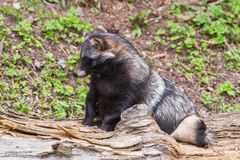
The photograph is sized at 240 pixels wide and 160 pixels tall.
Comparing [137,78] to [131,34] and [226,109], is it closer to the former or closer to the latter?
[226,109]

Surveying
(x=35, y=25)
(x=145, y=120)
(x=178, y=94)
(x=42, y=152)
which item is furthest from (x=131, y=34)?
Result: (x=42, y=152)

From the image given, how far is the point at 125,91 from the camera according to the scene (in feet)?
18.8

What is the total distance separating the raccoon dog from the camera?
5703 mm

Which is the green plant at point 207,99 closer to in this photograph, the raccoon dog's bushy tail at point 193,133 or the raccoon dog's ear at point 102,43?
the raccoon dog's bushy tail at point 193,133

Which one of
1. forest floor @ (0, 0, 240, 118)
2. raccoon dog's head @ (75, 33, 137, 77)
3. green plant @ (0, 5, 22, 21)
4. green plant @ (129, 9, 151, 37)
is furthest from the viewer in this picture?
green plant @ (129, 9, 151, 37)

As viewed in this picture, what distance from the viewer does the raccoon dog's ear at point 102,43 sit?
5.89 meters

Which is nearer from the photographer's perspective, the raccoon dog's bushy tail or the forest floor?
the raccoon dog's bushy tail

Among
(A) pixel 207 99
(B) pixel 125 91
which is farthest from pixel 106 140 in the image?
(A) pixel 207 99

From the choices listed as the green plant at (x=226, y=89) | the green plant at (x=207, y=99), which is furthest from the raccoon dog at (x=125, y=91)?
the green plant at (x=226, y=89)

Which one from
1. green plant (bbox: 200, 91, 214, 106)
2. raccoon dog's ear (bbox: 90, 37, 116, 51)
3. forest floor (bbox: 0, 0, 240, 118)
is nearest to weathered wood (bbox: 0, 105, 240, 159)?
raccoon dog's ear (bbox: 90, 37, 116, 51)

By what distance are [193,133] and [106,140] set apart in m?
1.02

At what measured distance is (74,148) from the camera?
4742mm

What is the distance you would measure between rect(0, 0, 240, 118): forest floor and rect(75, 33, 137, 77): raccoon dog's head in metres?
1.65

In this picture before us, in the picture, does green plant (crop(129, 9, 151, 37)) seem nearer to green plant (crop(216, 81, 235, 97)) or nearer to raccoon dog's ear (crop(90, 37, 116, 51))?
green plant (crop(216, 81, 235, 97))
